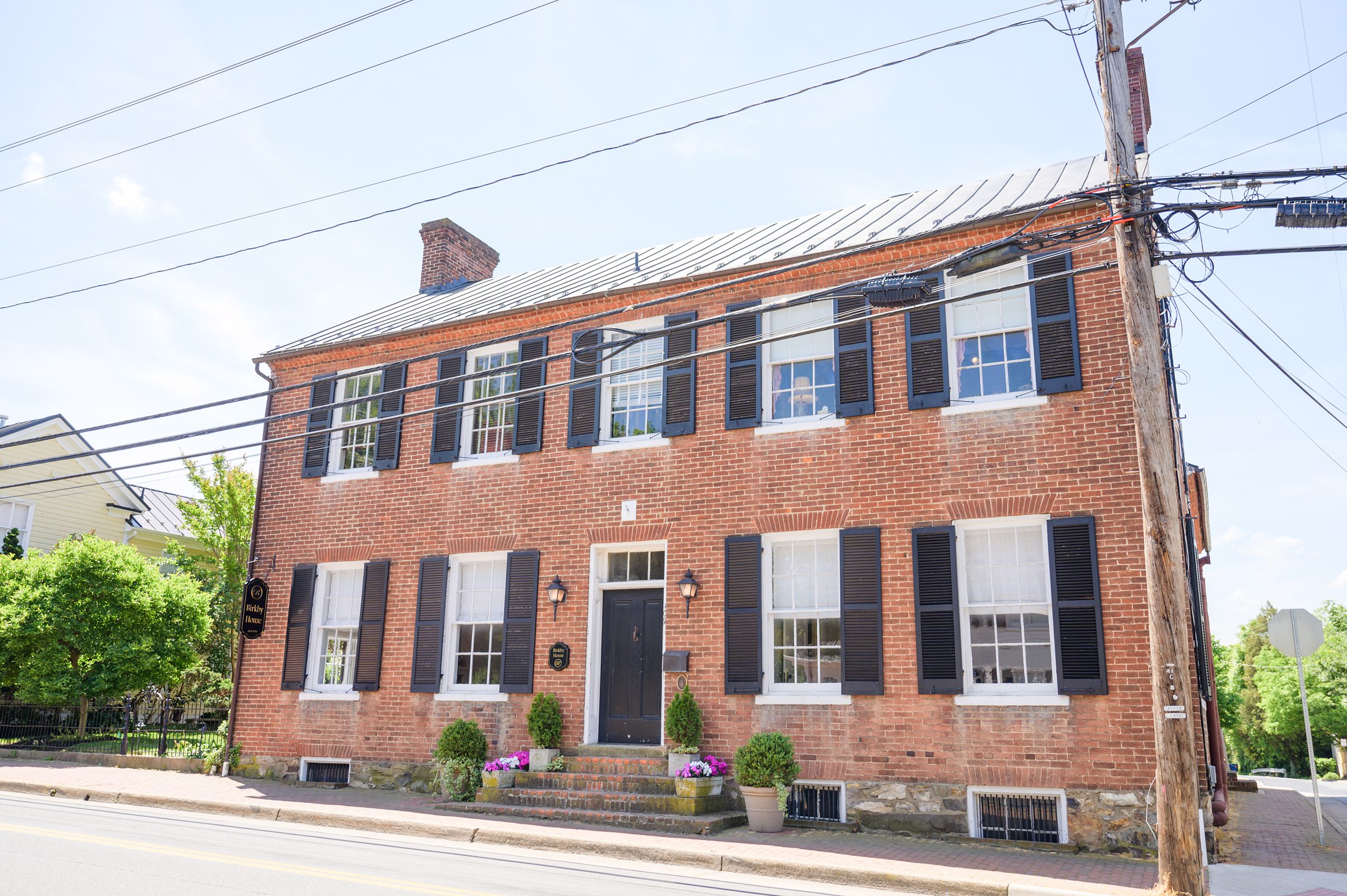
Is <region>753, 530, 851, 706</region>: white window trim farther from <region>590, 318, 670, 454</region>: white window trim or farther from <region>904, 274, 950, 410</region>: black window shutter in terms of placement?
<region>590, 318, 670, 454</region>: white window trim

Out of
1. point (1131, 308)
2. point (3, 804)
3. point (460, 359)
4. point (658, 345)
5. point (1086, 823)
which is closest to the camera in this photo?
point (1131, 308)

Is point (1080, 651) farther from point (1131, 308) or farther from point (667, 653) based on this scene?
point (667, 653)

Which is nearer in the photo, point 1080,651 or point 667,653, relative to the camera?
point 1080,651

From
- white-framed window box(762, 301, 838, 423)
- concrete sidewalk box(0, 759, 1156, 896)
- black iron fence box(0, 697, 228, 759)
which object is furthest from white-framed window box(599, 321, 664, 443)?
black iron fence box(0, 697, 228, 759)

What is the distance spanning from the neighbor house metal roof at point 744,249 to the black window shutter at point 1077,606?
3541 mm

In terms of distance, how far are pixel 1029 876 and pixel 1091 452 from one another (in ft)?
14.9

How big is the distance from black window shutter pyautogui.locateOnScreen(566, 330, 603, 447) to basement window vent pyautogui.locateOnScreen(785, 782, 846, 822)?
539 centimetres

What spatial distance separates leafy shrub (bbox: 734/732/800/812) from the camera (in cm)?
1031

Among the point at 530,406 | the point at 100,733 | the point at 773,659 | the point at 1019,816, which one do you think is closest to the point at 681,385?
the point at 530,406

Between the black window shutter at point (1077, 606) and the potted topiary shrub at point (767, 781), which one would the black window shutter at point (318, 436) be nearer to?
the potted topiary shrub at point (767, 781)

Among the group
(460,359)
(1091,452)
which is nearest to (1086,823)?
(1091,452)

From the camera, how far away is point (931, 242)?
11688mm

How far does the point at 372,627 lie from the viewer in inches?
562

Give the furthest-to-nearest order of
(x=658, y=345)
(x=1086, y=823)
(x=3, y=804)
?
(x=658, y=345), (x=3, y=804), (x=1086, y=823)
